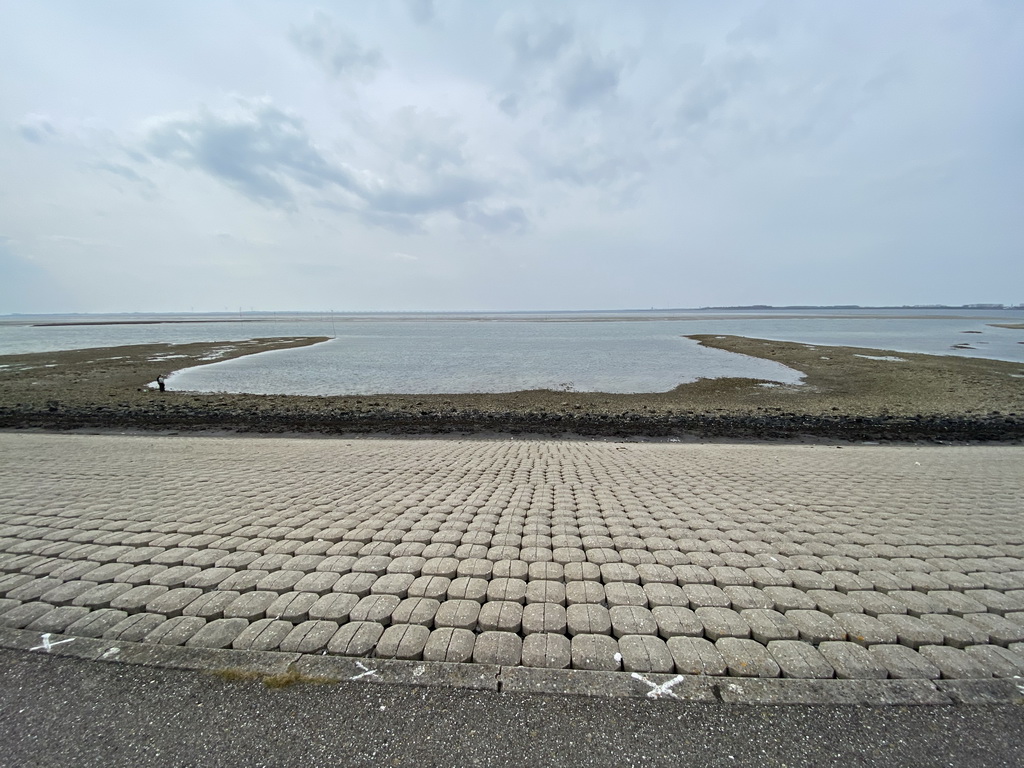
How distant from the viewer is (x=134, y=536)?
482 centimetres

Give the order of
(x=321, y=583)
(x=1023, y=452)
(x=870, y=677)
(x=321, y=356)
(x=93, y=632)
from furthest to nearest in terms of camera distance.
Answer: (x=321, y=356) < (x=1023, y=452) < (x=321, y=583) < (x=93, y=632) < (x=870, y=677)

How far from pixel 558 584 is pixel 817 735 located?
195cm

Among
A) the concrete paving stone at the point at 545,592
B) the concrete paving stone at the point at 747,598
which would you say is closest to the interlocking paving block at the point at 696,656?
the concrete paving stone at the point at 747,598

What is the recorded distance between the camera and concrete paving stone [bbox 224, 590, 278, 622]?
11.3 feet

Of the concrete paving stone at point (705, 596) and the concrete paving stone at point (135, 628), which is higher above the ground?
the concrete paving stone at point (135, 628)

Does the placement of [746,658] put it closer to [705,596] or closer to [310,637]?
[705,596]

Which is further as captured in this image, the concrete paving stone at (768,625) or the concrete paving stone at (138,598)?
the concrete paving stone at (138,598)

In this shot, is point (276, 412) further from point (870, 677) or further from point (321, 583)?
point (870, 677)

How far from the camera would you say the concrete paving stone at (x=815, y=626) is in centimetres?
323

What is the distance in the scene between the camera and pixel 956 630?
329cm

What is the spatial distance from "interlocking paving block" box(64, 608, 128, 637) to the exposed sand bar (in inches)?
430

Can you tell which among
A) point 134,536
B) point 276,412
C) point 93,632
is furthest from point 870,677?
point 276,412

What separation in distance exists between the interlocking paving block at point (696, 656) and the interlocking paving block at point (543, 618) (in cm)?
79

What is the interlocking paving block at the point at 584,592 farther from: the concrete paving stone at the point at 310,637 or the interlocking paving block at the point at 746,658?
the concrete paving stone at the point at 310,637
